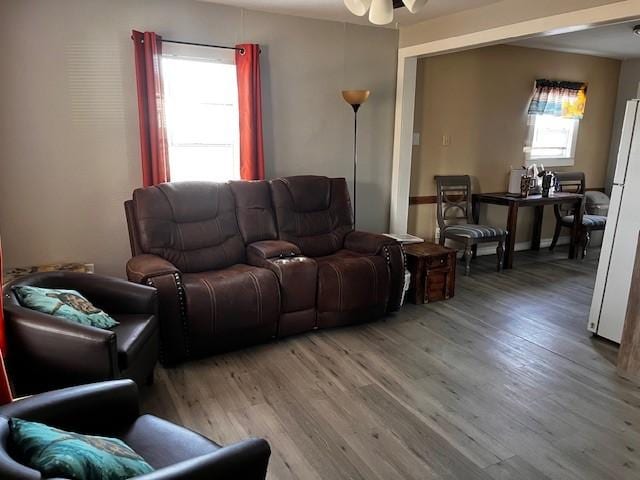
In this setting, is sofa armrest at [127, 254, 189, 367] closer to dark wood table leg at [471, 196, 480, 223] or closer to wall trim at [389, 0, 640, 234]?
wall trim at [389, 0, 640, 234]

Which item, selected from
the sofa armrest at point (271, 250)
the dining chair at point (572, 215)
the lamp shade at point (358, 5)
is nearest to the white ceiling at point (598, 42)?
the dining chair at point (572, 215)

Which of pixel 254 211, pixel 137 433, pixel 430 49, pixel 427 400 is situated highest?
pixel 430 49

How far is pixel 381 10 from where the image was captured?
2271 mm

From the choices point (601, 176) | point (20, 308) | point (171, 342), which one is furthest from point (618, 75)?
point (20, 308)

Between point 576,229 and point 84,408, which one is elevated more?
point 84,408

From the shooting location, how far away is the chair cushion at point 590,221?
540 centimetres

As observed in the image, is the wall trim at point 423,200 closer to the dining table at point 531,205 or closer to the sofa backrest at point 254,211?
the dining table at point 531,205

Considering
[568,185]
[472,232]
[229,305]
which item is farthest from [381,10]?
[568,185]

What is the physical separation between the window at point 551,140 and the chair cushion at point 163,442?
531cm

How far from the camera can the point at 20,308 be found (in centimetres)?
208

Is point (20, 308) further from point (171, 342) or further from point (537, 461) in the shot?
point (537, 461)

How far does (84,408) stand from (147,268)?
55.5 inches

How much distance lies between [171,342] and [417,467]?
1.57 m

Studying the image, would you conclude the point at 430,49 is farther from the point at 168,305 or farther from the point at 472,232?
the point at 168,305
